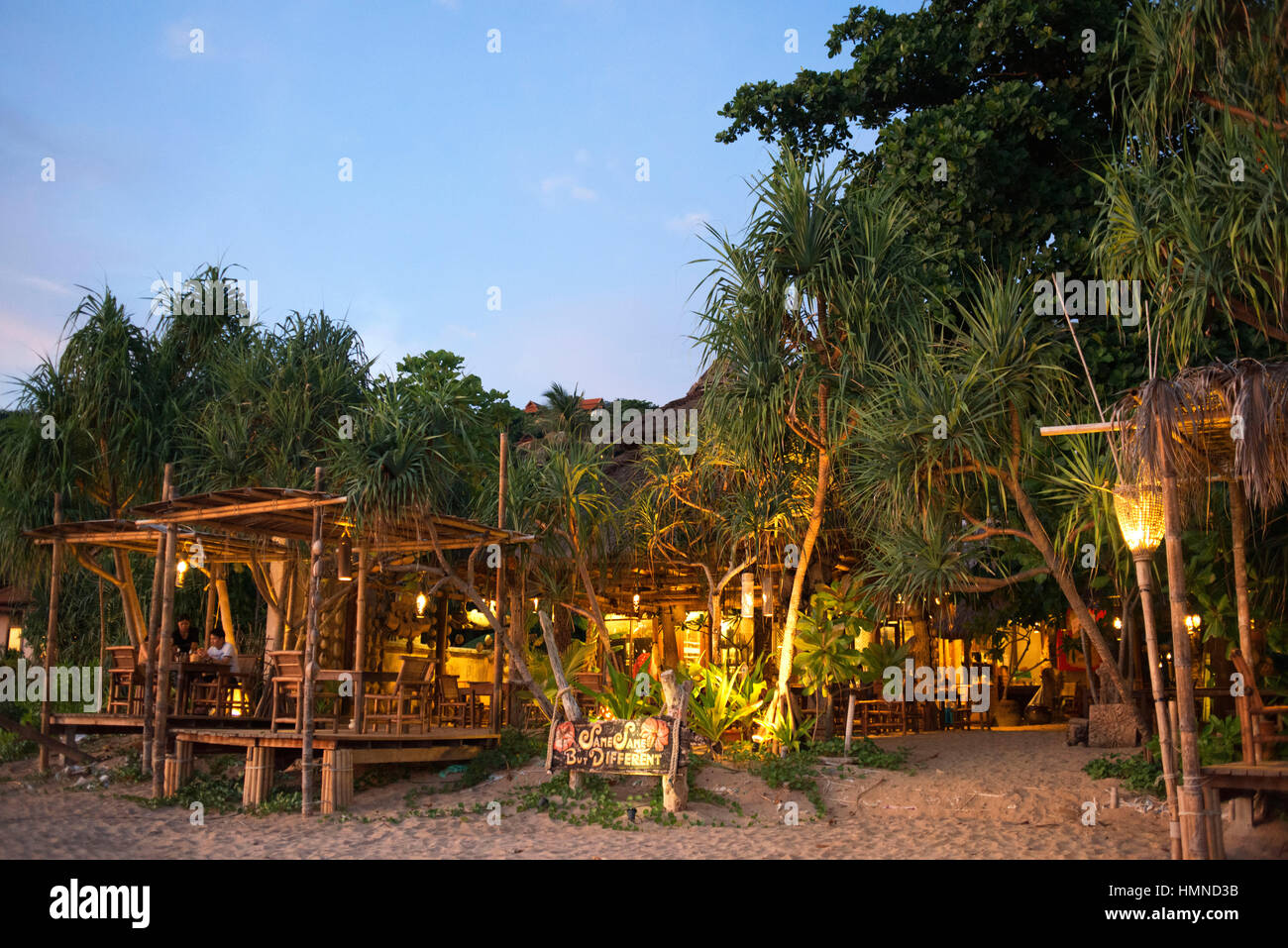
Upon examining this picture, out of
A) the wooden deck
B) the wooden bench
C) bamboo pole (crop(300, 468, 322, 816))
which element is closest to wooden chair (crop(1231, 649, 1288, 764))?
Result: the wooden bench

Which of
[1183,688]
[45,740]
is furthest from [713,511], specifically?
[45,740]

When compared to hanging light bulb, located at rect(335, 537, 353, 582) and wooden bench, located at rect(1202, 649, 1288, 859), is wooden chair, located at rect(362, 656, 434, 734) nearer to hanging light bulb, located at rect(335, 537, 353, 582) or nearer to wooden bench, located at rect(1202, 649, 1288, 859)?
hanging light bulb, located at rect(335, 537, 353, 582)

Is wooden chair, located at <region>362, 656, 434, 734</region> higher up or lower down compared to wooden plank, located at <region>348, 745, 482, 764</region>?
higher up

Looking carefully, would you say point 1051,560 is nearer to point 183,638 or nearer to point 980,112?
point 980,112

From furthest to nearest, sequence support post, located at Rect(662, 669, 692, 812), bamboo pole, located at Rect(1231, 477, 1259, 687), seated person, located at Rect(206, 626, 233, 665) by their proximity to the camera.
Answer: seated person, located at Rect(206, 626, 233, 665)
support post, located at Rect(662, 669, 692, 812)
bamboo pole, located at Rect(1231, 477, 1259, 687)

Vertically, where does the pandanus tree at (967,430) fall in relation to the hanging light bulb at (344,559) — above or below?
above

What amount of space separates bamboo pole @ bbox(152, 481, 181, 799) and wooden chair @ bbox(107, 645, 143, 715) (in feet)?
4.04

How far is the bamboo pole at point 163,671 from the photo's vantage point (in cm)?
1005

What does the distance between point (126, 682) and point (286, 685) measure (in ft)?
8.44

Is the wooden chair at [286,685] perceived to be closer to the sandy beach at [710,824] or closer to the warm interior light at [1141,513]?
the sandy beach at [710,824]

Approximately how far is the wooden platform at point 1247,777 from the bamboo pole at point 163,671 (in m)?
8.60

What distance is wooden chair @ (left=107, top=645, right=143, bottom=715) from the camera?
1145 centimetres

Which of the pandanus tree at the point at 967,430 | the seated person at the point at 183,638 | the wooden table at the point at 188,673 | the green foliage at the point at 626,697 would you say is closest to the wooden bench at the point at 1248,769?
the pandanus tree at the point at 967,430
